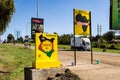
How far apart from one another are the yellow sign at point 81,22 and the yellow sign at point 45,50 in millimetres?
7644

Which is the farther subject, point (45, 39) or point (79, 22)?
point (79, 22)

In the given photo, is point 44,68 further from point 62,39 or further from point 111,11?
point 62,39

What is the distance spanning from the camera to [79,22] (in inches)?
826

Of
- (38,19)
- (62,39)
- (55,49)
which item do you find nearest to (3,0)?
(55,49)

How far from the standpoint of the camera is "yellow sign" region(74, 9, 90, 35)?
2083 cm

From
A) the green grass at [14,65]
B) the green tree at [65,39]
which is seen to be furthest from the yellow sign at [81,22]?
the green tree at [65,39]

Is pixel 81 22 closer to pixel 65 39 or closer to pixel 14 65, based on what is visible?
pixel 14 65

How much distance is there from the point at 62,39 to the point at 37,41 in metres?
119

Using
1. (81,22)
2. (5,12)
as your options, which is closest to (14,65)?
(5,12)

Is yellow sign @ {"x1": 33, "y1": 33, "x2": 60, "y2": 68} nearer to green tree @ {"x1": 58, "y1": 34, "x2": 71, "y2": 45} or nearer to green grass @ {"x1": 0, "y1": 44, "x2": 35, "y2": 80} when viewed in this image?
green grass @ {"x1": 0, "y1": 44, "x2": 35, "y2": 80}

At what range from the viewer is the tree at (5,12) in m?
25.4

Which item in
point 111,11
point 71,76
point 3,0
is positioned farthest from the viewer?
point 111,11

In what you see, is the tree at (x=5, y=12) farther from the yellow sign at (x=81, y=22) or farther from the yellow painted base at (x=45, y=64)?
the yellow painted base at (x=45, y=64)

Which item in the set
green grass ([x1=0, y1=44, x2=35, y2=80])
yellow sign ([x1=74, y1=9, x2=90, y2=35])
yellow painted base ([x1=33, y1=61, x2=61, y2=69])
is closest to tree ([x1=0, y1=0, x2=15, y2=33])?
green grass ([x1=0, y1=44, x2=35, y2=80])
